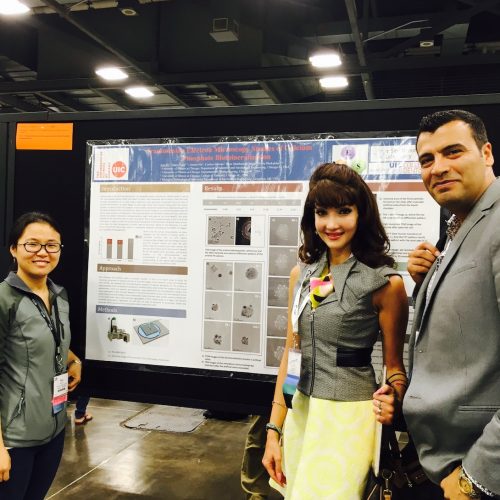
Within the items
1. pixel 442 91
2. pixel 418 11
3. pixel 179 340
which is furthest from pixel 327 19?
pixel 179 340

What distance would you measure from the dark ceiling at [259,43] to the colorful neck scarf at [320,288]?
3245 millimetres

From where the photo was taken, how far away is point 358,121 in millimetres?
1769

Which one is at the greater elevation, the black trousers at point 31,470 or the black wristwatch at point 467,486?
the black wristwatch at point 467,486

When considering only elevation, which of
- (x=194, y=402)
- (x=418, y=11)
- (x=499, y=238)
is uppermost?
(x=418, y=11)

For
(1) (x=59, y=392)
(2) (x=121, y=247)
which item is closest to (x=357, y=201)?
(2) (x=121, y=247)

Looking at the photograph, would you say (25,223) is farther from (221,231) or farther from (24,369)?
(221,231)

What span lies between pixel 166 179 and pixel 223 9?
3.26 meters

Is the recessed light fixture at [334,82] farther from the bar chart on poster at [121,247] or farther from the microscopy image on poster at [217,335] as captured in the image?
the microscopy image on poster at [217,335]

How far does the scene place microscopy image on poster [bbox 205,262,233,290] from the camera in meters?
1.90

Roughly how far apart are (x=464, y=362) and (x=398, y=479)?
1.55 ft

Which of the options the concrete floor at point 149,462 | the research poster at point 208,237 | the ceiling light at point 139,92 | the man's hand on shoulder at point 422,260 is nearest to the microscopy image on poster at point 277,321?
the research poster at point 208,237

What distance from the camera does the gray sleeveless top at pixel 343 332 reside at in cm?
139

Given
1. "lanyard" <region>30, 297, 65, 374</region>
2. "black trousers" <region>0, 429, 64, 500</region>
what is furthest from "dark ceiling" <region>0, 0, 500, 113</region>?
"black trousers" <region>0, 429, 64, 500</region>

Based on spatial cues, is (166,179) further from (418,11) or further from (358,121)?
(418,11)
